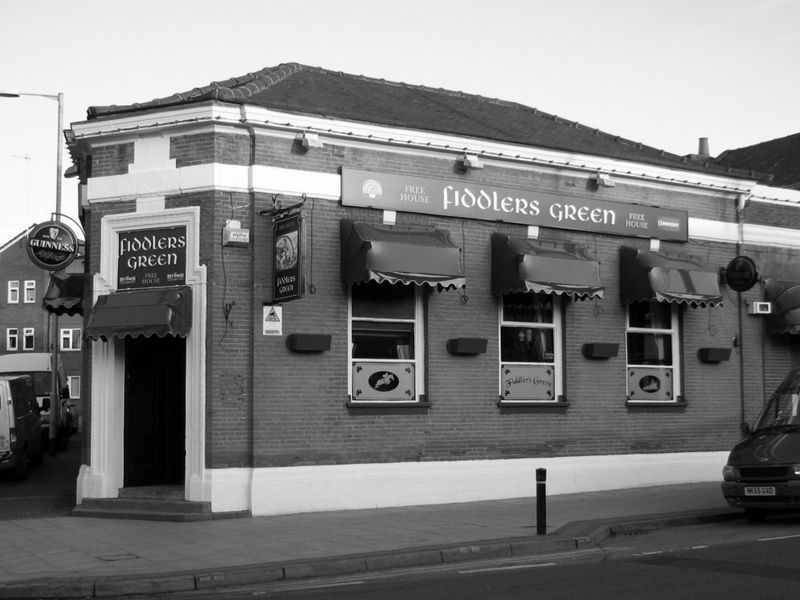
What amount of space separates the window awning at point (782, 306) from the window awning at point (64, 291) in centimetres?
1289

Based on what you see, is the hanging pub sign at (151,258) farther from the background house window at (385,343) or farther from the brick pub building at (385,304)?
the background house window at (385,343)

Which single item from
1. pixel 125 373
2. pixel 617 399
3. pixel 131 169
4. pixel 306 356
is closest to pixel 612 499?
pixel 617 399

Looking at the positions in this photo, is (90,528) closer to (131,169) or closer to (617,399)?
(131,169)

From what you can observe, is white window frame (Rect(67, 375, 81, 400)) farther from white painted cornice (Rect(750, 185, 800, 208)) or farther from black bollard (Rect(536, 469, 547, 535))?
black bollard (Rect(536, 469, 547, 535))

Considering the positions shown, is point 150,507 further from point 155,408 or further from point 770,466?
point 770,466

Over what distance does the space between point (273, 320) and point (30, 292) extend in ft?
→ 174

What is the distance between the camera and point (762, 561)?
1094 cm

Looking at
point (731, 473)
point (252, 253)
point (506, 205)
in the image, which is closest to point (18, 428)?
point (252, 253)

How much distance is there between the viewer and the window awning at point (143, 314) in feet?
49.6

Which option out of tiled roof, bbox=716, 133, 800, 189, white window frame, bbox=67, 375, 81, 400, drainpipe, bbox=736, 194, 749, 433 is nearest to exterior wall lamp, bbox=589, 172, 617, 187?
drainpipe, bbox=736, 194, 749, 433

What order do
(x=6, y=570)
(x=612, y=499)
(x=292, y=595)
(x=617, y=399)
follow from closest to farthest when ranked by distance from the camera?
(x=292, y=595), (x=6, y=570), (x=612, y=499), (x=617, y=399)

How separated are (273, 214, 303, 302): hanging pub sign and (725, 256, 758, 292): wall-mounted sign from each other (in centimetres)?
914

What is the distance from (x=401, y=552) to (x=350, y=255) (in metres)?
5.57

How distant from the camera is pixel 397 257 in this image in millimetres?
15797
